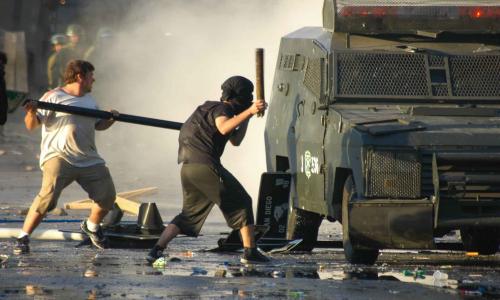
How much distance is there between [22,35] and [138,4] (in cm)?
310

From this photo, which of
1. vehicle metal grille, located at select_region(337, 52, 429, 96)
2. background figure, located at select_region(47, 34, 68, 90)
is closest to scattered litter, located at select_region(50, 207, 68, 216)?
vehicle metal grille, located at select_region(337, 52, 429, 96)

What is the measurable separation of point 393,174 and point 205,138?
164 cm

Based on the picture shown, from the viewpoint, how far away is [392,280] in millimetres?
12562

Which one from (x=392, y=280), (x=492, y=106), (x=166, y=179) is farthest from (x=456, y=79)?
(x=166, y=179)

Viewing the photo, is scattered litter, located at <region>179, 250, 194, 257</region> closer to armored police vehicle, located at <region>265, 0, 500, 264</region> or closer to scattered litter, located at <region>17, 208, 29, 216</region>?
armored police vehicle, located at <region>265, 0, 500, 264</region>

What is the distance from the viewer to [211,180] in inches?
543

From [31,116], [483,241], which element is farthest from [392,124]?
[31,116]

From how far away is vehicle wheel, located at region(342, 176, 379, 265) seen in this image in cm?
1338

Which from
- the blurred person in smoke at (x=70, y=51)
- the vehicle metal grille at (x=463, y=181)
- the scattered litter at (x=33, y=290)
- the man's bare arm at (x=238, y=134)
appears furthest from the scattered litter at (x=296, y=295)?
the blurred person in smoke at (x=70, y=51)

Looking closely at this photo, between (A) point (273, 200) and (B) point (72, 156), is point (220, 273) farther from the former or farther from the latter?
(B) point (72, 156)

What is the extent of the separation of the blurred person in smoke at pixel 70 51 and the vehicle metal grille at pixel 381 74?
22588 mm

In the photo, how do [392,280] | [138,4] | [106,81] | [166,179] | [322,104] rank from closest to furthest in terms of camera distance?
[392,280]
[322,104]
[166,179]
[106,81]
[138,4]

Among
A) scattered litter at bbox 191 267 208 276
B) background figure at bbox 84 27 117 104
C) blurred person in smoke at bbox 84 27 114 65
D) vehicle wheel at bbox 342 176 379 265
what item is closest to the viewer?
scattered litter at bbox 191 267 208 276

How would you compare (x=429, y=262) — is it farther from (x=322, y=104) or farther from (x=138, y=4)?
(x=138, y=4)
